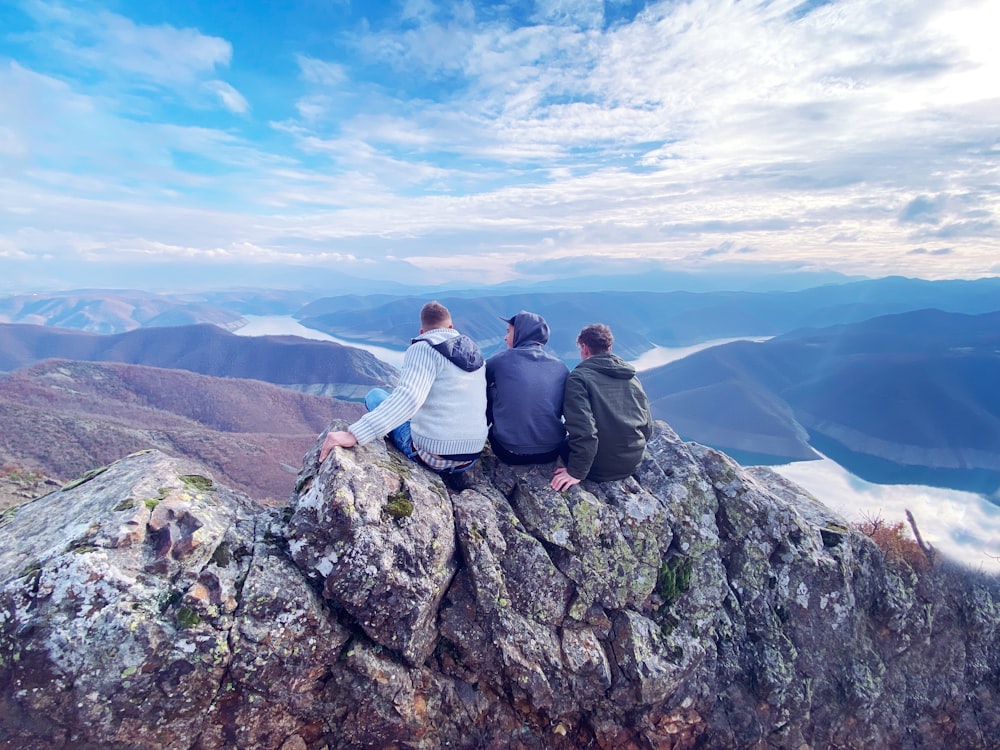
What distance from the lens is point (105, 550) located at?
18.3ft

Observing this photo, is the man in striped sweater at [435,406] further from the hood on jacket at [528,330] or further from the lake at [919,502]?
the lake at [919,502]

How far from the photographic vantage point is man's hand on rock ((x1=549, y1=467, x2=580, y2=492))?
7.85 m

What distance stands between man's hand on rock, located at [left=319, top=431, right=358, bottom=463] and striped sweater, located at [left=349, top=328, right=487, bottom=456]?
0.33 feet

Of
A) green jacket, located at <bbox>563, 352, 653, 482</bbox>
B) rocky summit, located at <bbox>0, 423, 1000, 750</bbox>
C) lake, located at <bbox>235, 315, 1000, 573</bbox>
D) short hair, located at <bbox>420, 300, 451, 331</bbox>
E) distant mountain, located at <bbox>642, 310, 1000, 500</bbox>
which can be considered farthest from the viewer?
distant mountain, located at <bbox>642, 310, 1000, 500</bbox>

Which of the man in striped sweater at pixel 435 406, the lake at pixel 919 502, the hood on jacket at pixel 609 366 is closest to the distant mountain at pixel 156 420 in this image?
the lake at pixel 919 502

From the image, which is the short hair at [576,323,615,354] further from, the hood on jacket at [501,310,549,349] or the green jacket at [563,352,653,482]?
the hood on jacket at [501,310,549,349]

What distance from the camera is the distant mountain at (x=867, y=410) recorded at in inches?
4879

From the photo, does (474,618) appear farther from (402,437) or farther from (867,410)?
(867,410)

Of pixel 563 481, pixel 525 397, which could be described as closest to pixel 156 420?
pixel 525 397

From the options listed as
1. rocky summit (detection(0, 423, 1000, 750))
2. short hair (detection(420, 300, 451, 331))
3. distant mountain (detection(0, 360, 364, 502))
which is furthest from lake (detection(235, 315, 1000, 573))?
short hair (detection(420, 300, 451, 331))

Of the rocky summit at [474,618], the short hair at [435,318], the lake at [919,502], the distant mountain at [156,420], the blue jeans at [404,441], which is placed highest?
the short hair at [435,318]

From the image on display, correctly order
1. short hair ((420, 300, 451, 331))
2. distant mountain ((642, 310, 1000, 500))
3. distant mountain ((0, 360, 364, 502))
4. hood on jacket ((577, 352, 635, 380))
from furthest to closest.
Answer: distant mountain ((642, 310, 1000, 500)), distant mountain ((0, 360, 364, 502)), hood on jacket ((577, 352, 635, 380)), short hair ((420, 300, 451, 331))

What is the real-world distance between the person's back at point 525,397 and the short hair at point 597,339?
707 mm

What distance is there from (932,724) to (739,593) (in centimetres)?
402
